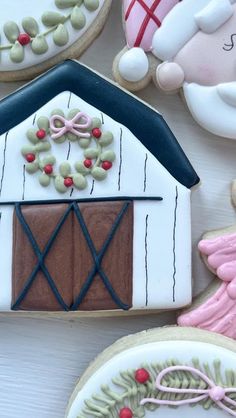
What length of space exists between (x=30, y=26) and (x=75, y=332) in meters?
0.59

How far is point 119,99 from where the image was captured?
3.85ft

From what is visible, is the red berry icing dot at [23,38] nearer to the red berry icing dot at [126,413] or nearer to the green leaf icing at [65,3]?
the green leaf icing at [65,3]

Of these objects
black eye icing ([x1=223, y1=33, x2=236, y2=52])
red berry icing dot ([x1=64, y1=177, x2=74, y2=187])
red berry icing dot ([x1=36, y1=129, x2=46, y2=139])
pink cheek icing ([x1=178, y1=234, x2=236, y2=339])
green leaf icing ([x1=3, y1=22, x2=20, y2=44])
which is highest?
green leaf icing ([x1=3, y1=22, x2=20, y2=44])

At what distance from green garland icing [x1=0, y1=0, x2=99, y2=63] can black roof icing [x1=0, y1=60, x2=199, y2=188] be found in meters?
0.06

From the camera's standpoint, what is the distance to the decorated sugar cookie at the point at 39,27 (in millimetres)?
1173

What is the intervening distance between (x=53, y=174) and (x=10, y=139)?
0.34 ft

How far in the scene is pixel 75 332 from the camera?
1227 millimetres

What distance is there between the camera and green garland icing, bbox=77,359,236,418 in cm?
109

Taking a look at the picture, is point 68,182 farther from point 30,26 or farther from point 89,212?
point 30,26

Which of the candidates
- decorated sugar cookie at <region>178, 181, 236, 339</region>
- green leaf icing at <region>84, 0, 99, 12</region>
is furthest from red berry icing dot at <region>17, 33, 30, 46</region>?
decorated sugar cookie at <region>178, 181, 236, 339</region>

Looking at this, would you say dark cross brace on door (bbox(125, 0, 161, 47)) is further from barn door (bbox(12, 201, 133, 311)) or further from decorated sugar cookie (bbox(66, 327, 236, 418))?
decorated sugar cookie (bbox(66, 327, 236, 418))

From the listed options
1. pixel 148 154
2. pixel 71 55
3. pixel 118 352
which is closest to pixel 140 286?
pixel 118 352

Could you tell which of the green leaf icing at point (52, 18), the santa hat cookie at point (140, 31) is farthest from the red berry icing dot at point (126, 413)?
the green leaf icing at point (52, 18)

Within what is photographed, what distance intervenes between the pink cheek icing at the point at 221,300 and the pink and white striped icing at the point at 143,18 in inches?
15.8
